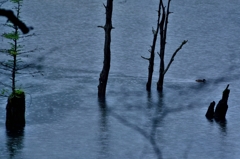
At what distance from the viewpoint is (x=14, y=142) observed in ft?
82.2

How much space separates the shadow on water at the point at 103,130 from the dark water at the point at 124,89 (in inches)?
1.5

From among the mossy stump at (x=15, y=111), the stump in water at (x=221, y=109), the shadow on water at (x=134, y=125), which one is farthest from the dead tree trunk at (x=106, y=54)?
the mossy stump at (x=15, y=111)

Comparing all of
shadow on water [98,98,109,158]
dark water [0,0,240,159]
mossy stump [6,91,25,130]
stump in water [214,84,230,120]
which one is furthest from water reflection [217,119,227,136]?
mossy stump [6,91,25,130]

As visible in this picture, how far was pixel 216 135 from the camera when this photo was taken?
27.4 m

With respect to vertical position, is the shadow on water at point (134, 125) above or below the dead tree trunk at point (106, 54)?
below

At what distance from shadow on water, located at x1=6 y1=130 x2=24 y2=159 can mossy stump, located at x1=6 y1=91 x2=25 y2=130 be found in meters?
0.49

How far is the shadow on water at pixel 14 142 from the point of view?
940 inches

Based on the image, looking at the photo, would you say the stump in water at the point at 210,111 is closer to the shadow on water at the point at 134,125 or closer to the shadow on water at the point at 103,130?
the shadow on water at the point at 134,125

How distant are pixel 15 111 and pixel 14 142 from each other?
1.63 m

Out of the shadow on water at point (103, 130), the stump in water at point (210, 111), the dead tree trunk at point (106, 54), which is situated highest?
the dead tree trunk at point (106, 54)

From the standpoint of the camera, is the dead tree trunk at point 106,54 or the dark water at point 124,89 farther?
the dead tree trunk at point 106,54

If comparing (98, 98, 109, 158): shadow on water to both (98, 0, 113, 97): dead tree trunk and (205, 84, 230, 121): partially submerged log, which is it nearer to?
(98, 0, 113, 97): dead tree trunk


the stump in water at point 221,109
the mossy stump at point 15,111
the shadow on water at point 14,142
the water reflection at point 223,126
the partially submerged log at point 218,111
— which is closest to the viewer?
the shadow on water at point 14,142

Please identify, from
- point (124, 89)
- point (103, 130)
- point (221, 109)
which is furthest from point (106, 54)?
point (221, 109)
